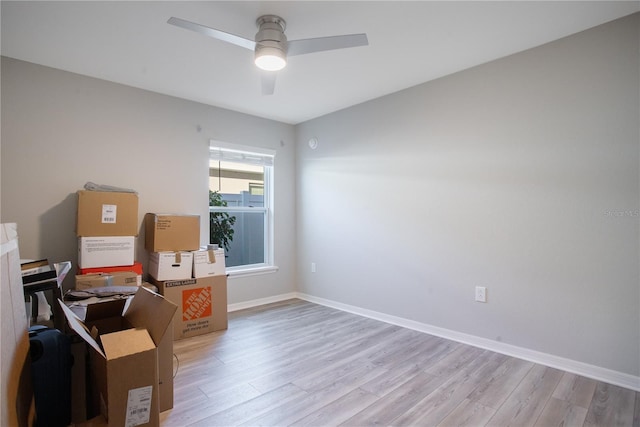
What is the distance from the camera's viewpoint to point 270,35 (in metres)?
2.10

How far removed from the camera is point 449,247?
10.1ft

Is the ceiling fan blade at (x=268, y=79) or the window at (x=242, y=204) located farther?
the window at (x=242, y=204)

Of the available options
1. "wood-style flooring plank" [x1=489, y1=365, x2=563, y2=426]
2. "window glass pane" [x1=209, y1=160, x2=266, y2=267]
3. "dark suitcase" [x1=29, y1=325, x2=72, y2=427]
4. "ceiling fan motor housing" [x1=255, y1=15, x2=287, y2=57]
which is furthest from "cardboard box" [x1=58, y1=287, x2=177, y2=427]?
"window glass pane" [x1=209, y1=160, x2=266, y2=267]

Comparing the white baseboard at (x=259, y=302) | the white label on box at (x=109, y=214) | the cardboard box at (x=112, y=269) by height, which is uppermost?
the white label on box at (x=109, y=214)

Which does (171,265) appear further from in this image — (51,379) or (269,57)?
(269,57)

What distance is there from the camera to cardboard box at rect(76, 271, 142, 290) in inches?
103

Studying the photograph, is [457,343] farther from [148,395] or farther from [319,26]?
[319,26]

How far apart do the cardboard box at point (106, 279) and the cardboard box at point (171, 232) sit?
1.26 feet

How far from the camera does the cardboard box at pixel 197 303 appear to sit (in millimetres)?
3092

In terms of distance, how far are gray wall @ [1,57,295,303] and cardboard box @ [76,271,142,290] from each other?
0.53 m

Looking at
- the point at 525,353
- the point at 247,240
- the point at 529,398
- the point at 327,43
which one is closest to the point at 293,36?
the point at 327,43

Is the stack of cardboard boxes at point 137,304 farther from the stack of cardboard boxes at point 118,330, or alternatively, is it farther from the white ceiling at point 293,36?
the white ceiling at point 293,36

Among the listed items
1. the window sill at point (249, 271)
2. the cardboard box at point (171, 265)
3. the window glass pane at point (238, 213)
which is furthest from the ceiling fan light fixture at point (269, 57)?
the window sill at point (249, 271)

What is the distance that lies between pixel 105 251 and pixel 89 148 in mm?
1037
